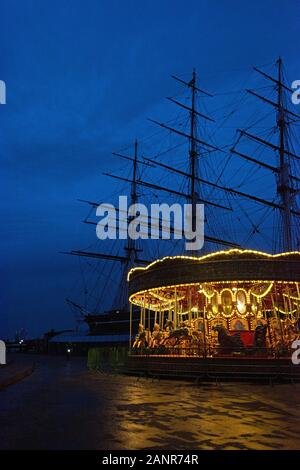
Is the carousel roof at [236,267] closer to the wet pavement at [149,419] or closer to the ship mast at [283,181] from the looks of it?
the wet pavement at [149,419]

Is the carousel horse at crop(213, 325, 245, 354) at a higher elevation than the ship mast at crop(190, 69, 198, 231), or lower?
lower

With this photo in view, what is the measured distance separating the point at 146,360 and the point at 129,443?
14.5m

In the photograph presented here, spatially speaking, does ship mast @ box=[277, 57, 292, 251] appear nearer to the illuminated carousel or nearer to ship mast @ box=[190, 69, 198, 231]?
ship mast @ box=[190, 69, 198, 231]

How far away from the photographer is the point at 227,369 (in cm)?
1739

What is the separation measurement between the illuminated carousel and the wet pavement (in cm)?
430

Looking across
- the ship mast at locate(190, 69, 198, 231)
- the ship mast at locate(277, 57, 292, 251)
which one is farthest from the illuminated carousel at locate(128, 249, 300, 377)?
the ship mast at locate(190, 69, 198, 231)

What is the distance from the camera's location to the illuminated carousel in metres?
17.8

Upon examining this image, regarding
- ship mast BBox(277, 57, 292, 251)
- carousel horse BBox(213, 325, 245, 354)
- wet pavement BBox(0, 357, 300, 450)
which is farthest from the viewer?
ship mast BBox(277, 57, 292, 251)

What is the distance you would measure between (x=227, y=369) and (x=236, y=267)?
429cm

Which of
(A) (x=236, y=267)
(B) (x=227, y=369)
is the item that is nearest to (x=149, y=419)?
(B) (x=227, y=369)

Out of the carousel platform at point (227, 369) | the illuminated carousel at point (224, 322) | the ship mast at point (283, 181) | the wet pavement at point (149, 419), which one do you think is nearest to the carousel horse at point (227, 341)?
the illuminated carousel at point (224, 322)

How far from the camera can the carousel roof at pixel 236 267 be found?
742 inches

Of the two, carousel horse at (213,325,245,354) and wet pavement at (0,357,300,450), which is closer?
wet pavement at (0,357,300,450)

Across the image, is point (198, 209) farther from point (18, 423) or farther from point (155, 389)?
point (18, 423)
